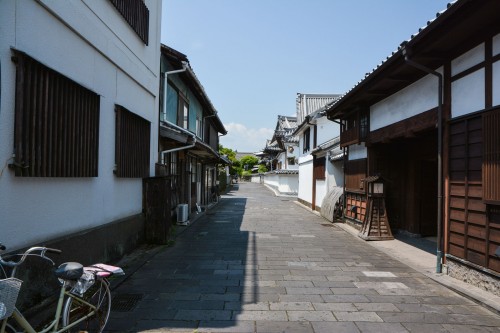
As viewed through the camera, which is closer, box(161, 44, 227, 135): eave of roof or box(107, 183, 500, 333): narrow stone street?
box(107, 183, 500, 333): narrow stone street

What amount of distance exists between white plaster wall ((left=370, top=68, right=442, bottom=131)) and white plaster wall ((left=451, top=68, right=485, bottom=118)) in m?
0.86

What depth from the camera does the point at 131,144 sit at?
9312 millimetres

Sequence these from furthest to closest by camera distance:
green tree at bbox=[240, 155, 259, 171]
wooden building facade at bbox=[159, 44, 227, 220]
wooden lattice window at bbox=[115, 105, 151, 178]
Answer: green tree at bbox=[240, 155, 259, 171] < wooden building facade at bbox=[159, 44, 227, 220] < wooden lattice window at bbox=[115, 105, 151, 178]

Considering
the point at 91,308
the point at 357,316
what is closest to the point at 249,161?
the point at 357,316

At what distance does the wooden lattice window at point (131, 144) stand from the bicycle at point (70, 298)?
4322 mm

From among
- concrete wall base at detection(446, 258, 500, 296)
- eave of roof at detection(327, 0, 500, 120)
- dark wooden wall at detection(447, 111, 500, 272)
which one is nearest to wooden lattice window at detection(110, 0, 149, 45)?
eave of roof at detection(327, 0, 500, 120)

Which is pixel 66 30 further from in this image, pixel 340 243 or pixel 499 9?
pixel 340 243

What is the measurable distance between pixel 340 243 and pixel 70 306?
9.26 m

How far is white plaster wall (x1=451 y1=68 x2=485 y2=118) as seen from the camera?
21.5 ft

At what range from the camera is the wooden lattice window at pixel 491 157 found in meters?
5.91

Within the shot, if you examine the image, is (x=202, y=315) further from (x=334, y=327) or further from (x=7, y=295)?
(x=7, y=295)

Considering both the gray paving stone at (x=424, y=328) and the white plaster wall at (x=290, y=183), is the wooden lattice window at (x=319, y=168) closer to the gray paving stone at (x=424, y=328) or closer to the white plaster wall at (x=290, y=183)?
the gray paving stone at (x=424, y=328)

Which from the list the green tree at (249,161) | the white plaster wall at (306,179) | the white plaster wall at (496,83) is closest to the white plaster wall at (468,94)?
the white plaster wall at (496,83)

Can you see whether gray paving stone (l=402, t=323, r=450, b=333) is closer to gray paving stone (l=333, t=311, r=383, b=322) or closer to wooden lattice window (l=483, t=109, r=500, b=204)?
gray paving stone (l=333, t=311, r=383, b=322)
